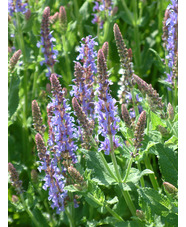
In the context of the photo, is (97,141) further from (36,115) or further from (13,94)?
(13,94)

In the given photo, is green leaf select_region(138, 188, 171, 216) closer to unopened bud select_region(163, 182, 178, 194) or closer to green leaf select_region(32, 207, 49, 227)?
unopened bud select_region(163, 182, 178, 194)

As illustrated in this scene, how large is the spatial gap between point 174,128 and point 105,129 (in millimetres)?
489

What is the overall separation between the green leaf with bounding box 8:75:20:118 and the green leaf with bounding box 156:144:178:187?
118 cm

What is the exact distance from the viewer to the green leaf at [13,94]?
2.70m

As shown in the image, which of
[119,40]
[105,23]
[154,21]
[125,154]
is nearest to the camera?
[119,40]

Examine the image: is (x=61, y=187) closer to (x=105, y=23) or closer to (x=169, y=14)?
(x=169, y=14)

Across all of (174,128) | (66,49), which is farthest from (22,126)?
(174,128)

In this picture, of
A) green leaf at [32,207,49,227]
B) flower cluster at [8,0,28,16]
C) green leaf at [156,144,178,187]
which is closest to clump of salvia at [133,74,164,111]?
green leaf at [156,144,178,187]

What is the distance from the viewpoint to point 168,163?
6.63 feet

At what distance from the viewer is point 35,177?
2.44 m

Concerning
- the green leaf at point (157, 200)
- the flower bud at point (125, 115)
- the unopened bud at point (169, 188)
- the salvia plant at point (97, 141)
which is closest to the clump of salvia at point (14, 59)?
the salvia plant at point (97, 141)

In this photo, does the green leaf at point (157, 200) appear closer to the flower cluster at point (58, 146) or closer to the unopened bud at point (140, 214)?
the unopened bud at point (140, 214)

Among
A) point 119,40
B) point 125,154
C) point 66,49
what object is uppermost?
point 66,49

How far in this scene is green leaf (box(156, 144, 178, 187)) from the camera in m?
2.01
